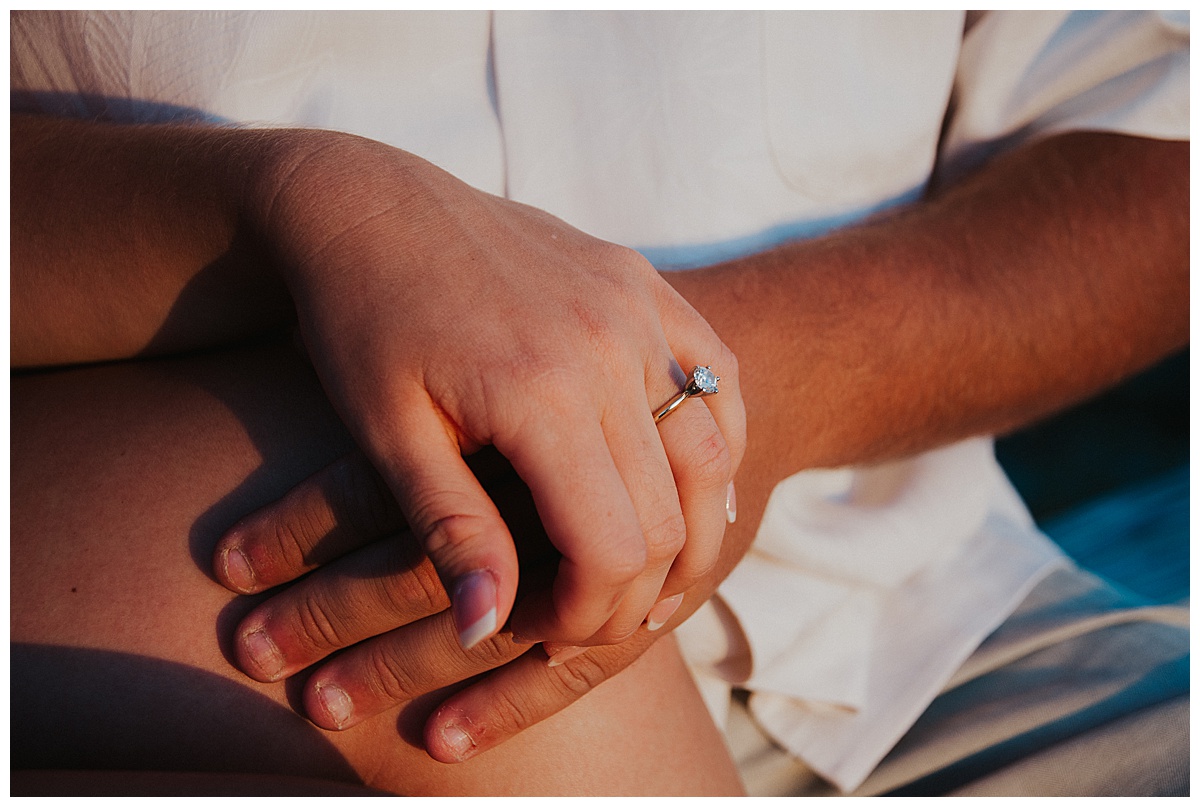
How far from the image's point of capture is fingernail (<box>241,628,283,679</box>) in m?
0.60

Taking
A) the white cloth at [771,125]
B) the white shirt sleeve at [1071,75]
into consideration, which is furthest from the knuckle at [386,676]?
the white shirt sleeve at [1071,75]

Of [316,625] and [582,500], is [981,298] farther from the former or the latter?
[316,625]

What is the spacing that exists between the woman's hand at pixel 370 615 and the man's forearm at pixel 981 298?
0.33 meters

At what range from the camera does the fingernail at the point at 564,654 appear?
607 mm

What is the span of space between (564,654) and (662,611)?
0.08 meters

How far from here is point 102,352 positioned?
71 cm

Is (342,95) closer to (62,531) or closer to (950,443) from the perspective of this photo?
(62,531)

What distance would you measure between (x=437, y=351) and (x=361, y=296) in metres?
0.06

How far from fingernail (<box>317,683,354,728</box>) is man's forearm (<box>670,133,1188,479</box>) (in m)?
0.45

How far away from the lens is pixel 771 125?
864 mm

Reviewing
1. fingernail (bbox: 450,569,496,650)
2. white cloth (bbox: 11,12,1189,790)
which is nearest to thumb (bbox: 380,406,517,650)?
fingernail (bbox: 450,569,496,650)

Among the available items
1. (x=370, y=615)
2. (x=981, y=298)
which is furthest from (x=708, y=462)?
(x=981, y=298)

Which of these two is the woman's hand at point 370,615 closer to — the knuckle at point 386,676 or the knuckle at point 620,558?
the knuckle at point 386,676

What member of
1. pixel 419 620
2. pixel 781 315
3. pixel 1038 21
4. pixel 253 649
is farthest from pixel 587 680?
pixel 1038 21
